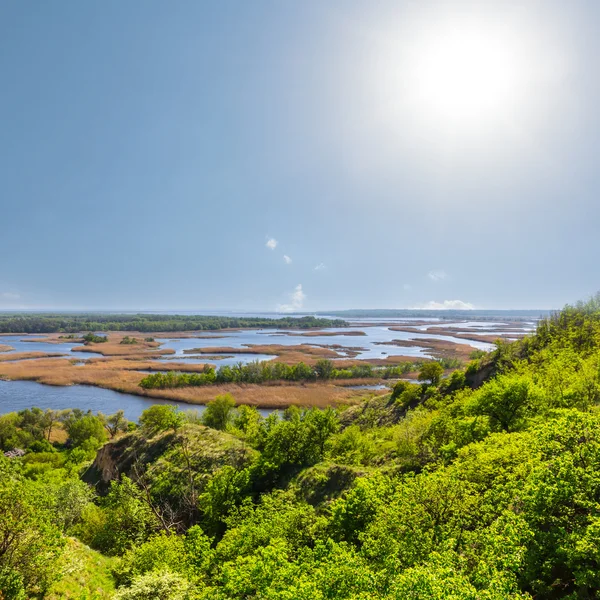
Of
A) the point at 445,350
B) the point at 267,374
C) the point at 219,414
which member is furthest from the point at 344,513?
the point at 445,350

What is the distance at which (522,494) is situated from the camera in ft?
42.7

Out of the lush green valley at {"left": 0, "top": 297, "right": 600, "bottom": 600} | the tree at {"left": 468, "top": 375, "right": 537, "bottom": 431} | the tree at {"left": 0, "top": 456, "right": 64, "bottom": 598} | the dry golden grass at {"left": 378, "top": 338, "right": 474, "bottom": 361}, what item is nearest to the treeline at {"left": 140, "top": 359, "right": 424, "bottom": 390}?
the dry golden grass at {"left": 378, "top": 338, "right": 474, "bottom": 361}

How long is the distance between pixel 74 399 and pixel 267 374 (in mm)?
47871

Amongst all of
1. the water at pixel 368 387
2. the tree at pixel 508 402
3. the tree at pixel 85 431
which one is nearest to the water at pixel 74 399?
the tree at pixel 85 431

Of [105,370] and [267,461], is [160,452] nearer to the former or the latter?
[267,461]

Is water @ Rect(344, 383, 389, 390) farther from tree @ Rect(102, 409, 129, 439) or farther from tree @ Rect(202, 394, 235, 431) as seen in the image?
tree @ Rect(102, 409, 129, 439)

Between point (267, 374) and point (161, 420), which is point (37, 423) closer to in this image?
point (161, 420)

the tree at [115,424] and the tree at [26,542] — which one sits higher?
the tree at [26,542]

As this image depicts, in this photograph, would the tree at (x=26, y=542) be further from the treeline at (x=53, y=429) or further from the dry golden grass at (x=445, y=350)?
the dry golden grass at (x=445, y=350)

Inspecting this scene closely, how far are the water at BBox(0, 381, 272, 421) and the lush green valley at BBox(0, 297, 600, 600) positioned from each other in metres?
37.5

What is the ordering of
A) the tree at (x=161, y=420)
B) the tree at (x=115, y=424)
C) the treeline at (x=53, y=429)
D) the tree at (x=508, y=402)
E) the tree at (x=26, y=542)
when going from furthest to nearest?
the tree at (x=115, y=424) → the treeline at (x=53, y=429) → the tree at (x=161, y=420) → the tree at (x=508, y=402) → the tree at (x=26, y=542)

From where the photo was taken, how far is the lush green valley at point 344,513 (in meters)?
11.2

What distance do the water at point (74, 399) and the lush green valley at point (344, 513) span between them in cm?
3753

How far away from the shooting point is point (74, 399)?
80.7 m
